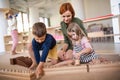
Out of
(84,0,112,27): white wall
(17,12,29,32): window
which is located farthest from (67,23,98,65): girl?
(17,12,29,32): window

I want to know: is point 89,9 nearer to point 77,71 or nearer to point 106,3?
point 106,3

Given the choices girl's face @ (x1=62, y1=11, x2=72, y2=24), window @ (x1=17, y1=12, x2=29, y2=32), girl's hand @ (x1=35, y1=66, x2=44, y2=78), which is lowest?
girl's hand @ (x1=35, y1=66, x2=44, y2=78)

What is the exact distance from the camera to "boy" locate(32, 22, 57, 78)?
0.51m

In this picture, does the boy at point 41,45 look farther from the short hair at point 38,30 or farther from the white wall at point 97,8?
the white wall at point 97,8

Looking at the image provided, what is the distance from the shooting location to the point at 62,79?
16.3 inches

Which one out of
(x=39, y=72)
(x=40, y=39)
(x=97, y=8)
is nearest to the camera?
(x=39, y=72)

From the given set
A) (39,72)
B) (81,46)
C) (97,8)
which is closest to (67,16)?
(81,46)

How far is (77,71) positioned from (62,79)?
0.13ft

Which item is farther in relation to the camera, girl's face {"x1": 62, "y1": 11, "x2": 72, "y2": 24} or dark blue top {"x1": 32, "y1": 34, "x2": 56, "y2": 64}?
girl's face {"x1": 62, "y1": 11, "x2": 72, "y2": 24}

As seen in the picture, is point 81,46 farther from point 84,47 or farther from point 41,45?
point 41,45

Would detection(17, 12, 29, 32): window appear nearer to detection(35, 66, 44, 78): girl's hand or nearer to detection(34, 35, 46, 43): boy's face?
detection(34, 35, 46, 43): boy's face

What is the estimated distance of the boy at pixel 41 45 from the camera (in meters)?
0.51

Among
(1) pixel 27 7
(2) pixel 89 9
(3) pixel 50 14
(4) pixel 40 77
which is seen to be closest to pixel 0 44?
(1) pixel 27 7

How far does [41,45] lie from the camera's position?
1.90 feet
